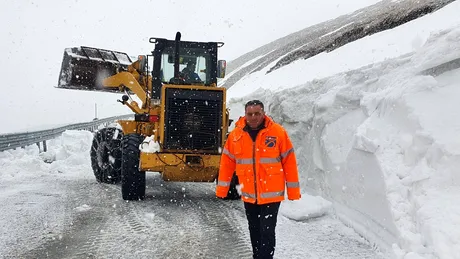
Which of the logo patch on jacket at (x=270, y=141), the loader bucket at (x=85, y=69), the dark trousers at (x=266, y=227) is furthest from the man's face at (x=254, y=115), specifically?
the loader bucket at (x=85, y=69)

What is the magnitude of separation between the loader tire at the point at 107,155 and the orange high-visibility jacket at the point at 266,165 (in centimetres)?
572

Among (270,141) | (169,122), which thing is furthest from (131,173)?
(270,141)

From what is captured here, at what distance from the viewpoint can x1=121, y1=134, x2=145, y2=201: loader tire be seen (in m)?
7.69

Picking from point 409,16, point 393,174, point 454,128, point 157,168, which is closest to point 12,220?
point 157,168

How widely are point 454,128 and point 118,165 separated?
6.95 metres

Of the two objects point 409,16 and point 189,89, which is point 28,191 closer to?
point 189,89

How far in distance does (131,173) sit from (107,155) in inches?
101

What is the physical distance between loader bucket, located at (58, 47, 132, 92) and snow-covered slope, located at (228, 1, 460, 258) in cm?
531

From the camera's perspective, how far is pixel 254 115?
400 cm

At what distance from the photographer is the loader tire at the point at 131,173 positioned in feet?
25.2

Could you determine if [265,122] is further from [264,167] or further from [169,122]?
[169,122]

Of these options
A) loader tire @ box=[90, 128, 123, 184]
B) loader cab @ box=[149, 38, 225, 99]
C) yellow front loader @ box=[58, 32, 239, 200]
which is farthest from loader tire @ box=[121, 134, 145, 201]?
loader tire @ box=[90, 128, 123, 184]

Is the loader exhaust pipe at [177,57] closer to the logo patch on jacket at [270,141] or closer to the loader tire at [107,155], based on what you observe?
the loader tire at [107,155]

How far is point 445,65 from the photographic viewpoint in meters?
5.45
